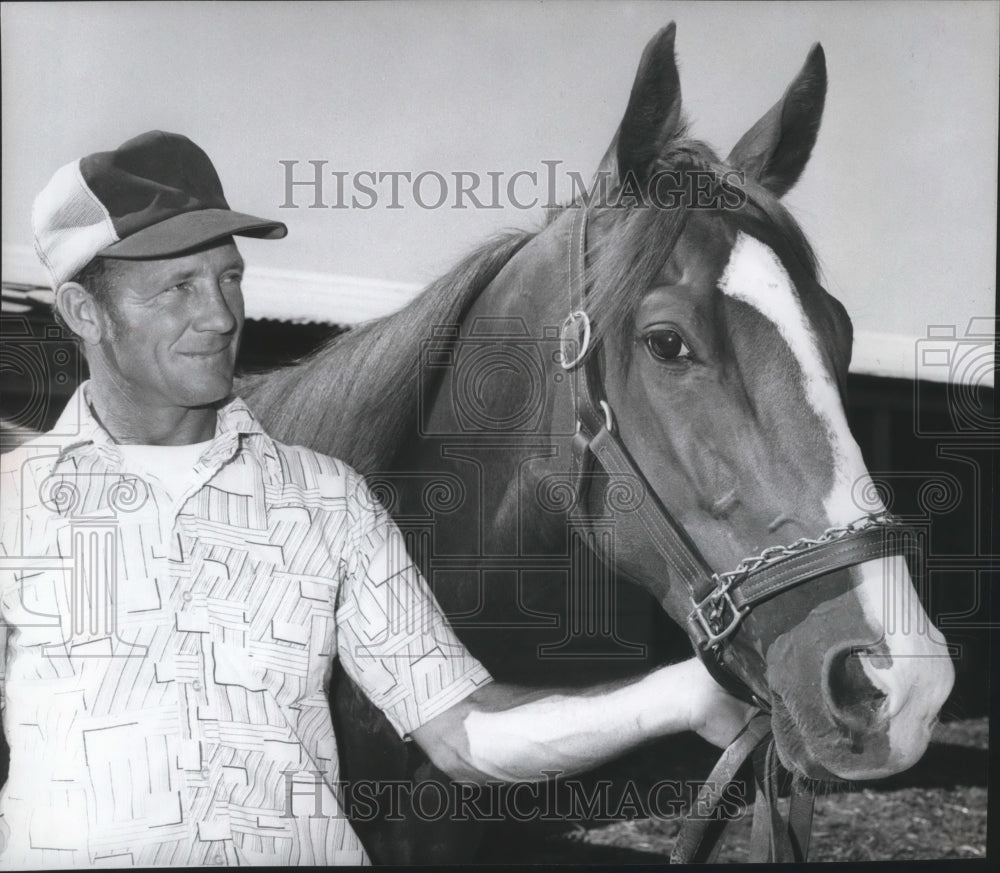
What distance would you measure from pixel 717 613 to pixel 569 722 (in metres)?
0.37

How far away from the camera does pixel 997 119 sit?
2646mm

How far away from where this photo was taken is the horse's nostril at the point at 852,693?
1.95 m

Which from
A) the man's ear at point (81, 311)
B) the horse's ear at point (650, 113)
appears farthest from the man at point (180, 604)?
the horse's ear at point (650, 113)

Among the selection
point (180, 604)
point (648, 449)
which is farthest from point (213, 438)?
point (648, 449)

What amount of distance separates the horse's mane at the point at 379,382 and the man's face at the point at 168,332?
0.68 ft

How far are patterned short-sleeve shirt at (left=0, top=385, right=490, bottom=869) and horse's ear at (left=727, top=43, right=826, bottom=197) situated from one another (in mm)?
1200

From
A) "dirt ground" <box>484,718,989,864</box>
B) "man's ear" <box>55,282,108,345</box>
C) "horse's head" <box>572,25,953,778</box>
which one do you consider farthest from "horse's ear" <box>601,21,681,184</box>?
"dirt ground" <box>484,718,989,864</box>

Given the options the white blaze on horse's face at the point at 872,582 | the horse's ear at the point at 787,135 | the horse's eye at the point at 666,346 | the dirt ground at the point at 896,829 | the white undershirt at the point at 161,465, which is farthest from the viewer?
the dirt ground at the point at 896,829

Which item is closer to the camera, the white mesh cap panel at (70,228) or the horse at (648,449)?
the horse at (648,449)

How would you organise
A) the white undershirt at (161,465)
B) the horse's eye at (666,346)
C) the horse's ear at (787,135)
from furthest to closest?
the horse's ear at (787,135)
the white undershirt at (161,465)
the horse's eye at (666,346)

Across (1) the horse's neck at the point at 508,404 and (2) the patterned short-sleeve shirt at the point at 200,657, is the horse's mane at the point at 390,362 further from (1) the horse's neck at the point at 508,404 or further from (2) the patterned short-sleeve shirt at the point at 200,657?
(2) the patterned short-sleeve shirt at the point at 200,657

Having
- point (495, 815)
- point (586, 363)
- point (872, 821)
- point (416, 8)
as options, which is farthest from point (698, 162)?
point (872, 821)

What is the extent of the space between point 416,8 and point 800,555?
163cm

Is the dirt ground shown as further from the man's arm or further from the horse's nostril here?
the horse's nostril
